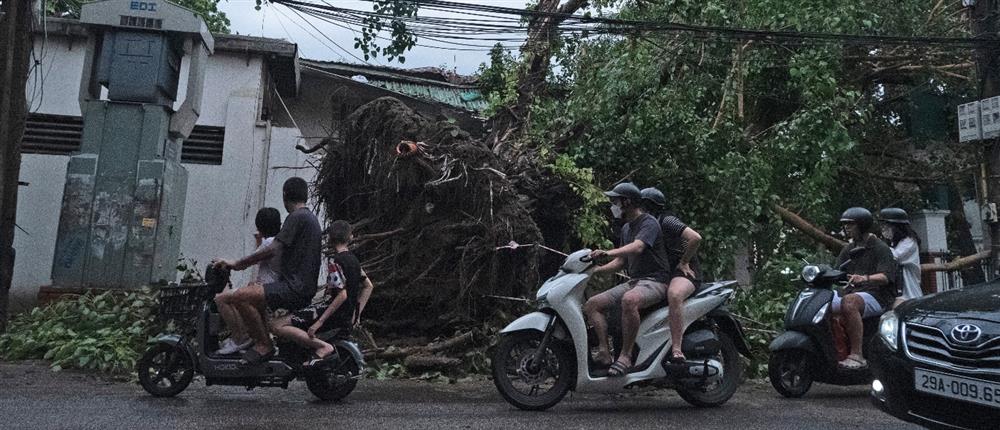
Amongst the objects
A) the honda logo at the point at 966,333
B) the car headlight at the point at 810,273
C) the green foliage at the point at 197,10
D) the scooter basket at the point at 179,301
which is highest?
the green foliage at the point at 197,10

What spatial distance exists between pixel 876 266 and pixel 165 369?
19.3ft

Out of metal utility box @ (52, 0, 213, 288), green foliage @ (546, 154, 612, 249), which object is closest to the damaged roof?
metal utility box @ (52, 0, 213, 288)

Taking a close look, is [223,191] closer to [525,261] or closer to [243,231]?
[243,231]

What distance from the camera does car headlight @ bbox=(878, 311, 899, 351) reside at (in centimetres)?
420

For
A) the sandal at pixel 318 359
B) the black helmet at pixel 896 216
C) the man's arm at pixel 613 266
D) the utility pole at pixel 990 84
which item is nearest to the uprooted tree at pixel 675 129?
the utility pole at pixel 990 84

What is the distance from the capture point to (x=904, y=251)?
6.65m

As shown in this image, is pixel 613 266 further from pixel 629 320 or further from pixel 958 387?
pixel 958 387

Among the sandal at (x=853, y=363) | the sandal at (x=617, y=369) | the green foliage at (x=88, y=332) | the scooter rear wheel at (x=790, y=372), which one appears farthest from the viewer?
the green foliage at (x=88, y=332)

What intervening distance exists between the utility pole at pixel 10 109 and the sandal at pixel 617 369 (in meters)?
6.72

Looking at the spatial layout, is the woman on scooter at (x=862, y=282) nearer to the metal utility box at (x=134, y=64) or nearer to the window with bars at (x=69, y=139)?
the metal utility box at (x=134, y=64)

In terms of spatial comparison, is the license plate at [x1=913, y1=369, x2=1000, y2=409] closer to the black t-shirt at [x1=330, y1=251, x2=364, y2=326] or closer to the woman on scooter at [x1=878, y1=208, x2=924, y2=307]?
the woman on scooter at [x1=878, y1=208, x2=924, y2=307]

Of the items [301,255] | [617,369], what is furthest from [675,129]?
[301,255]

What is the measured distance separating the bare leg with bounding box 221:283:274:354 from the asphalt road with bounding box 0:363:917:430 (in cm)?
45

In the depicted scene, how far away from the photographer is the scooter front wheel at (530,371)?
17.6ft
